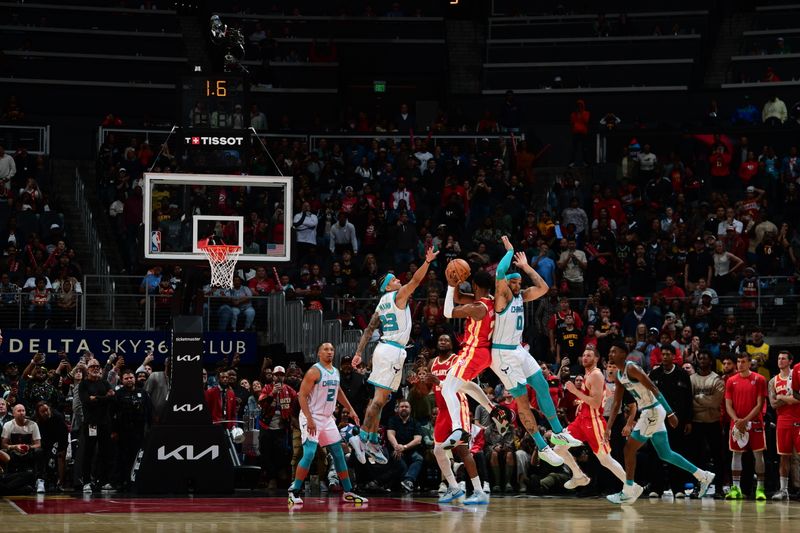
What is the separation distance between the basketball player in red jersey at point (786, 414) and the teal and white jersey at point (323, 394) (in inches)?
271

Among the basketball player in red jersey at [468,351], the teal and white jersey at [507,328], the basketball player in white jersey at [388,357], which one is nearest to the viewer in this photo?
the basketball player in red jersey at [468,351]

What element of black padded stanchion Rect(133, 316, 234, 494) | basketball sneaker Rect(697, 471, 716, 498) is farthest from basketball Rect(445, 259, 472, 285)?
black padded stanchion Rect(133, 316, 234, 494)

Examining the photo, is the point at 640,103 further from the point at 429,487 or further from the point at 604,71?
the point at 429,487

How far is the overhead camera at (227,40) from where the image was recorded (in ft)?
69.4

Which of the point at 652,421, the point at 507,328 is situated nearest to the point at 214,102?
the point at 507,328

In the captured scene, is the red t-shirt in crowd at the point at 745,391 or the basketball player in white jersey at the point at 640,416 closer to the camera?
the basketball player in white jersey at the point at 640,416

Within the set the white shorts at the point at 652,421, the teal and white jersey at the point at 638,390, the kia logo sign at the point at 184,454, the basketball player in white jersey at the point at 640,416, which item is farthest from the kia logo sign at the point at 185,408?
the white shorts at the point at 652,421

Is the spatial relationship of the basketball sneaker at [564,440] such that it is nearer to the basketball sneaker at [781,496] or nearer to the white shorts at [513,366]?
the white shorts at [513,366]

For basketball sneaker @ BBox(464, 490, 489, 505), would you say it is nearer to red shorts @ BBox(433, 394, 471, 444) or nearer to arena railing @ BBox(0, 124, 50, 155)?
red shorts @ BBox(433, 394, 471, 444)

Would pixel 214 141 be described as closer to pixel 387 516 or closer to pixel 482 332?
pixel 482 332

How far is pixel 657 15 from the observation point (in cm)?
3909

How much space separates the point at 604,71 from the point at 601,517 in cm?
2453

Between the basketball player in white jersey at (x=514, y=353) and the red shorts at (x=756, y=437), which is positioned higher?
the basketball player in white jersey at (x=514, y=353)

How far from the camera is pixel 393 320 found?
57.0ft
